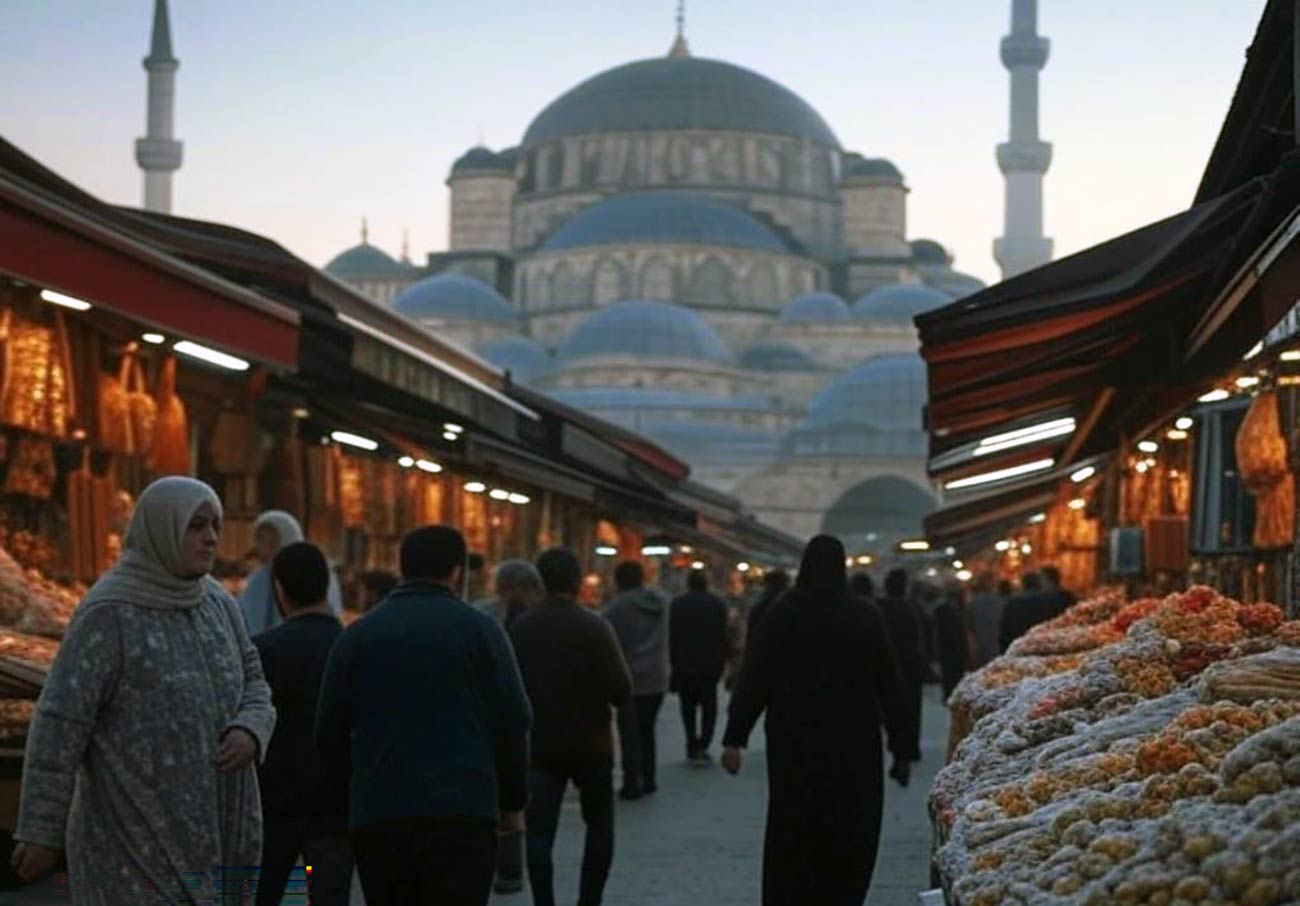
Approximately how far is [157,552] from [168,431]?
20.0 feet

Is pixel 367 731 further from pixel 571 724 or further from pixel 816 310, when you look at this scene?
pixel 816 310

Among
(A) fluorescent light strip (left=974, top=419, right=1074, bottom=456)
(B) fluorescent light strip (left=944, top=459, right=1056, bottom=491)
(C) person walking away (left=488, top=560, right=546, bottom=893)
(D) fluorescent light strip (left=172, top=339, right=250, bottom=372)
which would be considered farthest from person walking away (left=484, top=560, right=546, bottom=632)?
(B) fluorescent light strip (left=944, top=459, right=1056, bottom=491)

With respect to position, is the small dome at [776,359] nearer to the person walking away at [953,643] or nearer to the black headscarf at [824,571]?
the person walking away at [953,643]

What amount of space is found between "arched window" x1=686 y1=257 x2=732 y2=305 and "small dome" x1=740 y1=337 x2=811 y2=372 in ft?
12.0

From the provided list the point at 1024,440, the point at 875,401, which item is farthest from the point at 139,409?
the point at 875,401

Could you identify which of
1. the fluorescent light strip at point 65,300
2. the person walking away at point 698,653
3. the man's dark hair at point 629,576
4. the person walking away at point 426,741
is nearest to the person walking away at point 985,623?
the person walking away at point 698,653

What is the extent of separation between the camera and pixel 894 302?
378 feet

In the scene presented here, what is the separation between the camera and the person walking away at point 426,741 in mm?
6219

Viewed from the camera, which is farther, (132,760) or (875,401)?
(875,401)

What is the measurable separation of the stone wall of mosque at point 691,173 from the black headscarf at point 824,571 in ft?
373

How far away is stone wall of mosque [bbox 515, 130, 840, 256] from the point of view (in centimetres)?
12156

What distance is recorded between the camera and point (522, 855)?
10578 mm

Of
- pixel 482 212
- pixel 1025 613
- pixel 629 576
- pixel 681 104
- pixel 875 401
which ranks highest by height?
pixel 681 104

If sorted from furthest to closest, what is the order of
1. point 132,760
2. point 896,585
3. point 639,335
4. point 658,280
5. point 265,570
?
point 658,280, point 639,335, point 896,585, point 265,570, point 132,760
